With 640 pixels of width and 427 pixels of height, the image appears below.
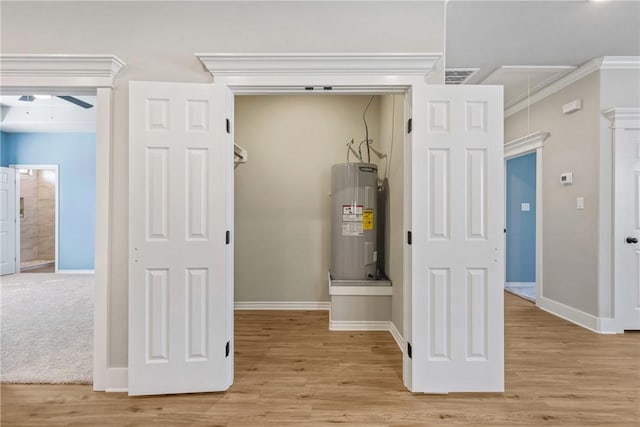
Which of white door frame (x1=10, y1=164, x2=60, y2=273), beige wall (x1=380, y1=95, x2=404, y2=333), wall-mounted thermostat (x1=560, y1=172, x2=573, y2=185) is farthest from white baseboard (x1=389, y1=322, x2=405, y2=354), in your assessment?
white door frame (x1=10, y1=164, x2=60, y2=273)

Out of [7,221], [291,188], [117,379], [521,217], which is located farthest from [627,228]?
[7,221]

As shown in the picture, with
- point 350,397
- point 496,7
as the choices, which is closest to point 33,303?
point 350,397

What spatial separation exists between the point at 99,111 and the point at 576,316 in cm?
499

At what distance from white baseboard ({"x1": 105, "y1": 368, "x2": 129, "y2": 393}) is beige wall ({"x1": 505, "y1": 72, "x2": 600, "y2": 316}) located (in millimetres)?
4372

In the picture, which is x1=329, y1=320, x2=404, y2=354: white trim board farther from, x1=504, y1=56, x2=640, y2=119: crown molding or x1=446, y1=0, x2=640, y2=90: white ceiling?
x1=504, y1=56, x2=640, y2=119: crown molding

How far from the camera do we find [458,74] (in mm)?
3650

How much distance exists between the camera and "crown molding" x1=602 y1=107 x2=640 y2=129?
125 inches

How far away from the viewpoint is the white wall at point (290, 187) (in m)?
4.04

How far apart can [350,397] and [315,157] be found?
110 inches

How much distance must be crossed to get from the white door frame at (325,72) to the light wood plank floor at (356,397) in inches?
13.6

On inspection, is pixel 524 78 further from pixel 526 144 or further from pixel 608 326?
pixel 608 326

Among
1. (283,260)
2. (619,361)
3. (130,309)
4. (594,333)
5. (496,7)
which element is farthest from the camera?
(283,260)

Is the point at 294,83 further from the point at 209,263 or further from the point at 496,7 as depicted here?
the point at 496,7

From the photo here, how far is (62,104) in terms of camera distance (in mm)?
5520
